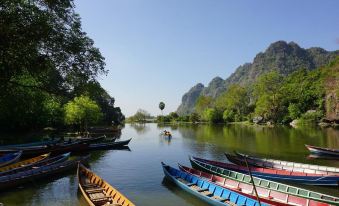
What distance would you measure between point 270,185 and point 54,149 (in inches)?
1209

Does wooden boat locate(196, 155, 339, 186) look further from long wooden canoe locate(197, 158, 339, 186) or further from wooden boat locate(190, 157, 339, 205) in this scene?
wooden boat locate(190, 157, 339, 205)

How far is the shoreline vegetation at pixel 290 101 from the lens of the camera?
104956 millimetres

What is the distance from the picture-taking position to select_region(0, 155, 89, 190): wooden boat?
26703mm

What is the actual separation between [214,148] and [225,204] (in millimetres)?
32870

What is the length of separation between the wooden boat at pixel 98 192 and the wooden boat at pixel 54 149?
55.2 ft

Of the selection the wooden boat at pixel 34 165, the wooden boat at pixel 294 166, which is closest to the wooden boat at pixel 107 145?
the wooden boat at pixel 34 165

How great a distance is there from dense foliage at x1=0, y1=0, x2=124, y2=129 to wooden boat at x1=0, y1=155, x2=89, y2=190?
6345 millimetres

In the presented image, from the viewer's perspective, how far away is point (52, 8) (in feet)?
89.2

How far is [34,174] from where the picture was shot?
29594mm

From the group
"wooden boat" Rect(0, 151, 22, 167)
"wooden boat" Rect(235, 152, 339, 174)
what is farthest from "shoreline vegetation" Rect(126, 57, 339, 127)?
"wooden boat" Rect(0, 151, 22, 167)

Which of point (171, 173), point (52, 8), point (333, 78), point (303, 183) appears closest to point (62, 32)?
point (52, 8)

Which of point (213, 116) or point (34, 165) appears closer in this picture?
point (34, 165)

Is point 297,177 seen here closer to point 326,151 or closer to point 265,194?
point 265,194

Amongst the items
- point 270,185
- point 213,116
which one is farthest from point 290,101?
point 270,185
